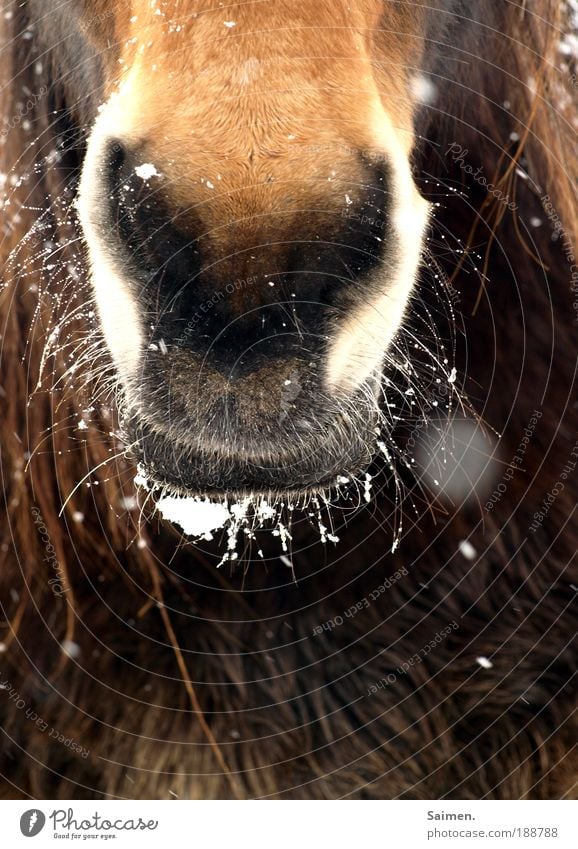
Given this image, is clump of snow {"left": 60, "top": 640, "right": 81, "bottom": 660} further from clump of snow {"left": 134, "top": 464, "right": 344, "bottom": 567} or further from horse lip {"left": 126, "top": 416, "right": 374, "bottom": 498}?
horse lip {"left": 126, "top": 416, "right": 374, "bottom": 498}

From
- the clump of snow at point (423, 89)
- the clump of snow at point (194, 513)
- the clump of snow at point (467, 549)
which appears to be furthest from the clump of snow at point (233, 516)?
the clump of snow at point (423, 89)

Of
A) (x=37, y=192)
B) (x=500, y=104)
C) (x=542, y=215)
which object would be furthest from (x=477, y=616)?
(x=37, y=192)

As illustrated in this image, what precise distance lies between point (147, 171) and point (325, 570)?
62cm

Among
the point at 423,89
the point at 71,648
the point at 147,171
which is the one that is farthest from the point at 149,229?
the point at 71,648

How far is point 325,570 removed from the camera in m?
1.13

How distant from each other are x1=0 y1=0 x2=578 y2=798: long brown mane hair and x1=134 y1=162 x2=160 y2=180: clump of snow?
37cm

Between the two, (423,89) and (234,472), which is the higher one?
(423,89)

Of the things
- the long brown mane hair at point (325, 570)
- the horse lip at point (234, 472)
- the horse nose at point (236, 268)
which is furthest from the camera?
the long brown mane hair at point (325, 570)

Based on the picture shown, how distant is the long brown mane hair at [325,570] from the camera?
42.2 inches

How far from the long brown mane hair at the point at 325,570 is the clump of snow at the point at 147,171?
1.22ft

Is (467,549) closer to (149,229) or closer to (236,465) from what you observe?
(236,465)

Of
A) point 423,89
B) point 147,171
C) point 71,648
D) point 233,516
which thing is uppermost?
point 423,89

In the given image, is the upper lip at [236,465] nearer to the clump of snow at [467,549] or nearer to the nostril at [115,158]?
the nostril at [115,158]
